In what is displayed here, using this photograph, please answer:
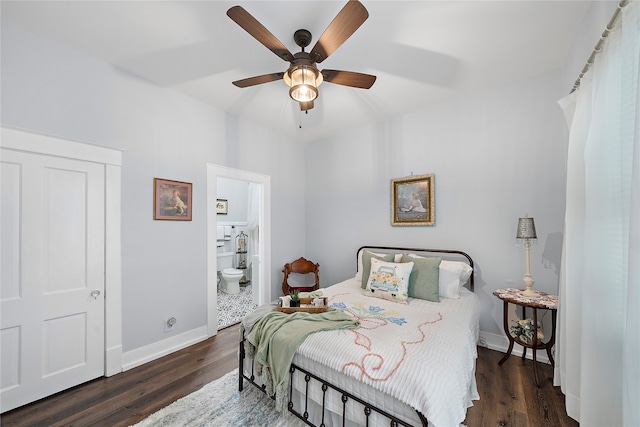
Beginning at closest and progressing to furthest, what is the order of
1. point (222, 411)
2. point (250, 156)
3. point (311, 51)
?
1. point (311, 51)
2. point (222, 411)
3. point (250, 156)

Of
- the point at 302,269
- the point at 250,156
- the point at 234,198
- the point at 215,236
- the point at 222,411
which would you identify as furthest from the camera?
the point at 234,198

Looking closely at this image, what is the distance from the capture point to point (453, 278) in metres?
2.73

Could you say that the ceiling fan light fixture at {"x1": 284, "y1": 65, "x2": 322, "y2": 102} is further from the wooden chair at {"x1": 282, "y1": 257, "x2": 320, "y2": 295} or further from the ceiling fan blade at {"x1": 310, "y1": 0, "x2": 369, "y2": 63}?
the wooden chair at {"x1": 282, "y1": 257, "x2": 320, "y2": 295}

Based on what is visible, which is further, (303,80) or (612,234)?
(303,80)

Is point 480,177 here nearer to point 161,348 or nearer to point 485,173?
point 485,173

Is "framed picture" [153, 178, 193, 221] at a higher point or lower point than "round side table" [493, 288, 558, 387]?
higher

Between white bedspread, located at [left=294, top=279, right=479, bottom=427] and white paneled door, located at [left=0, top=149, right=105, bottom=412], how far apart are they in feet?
6.93

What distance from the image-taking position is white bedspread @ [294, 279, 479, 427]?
1.31 meters

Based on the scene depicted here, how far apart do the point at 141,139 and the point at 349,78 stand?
2243 mm

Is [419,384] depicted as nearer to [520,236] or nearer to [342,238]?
[520,236]

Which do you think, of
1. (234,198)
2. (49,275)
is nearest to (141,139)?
(49,275)

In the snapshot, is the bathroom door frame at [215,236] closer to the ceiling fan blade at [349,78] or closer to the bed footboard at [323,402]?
the bed footboard at [323,402]

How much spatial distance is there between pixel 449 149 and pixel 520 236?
1299mm

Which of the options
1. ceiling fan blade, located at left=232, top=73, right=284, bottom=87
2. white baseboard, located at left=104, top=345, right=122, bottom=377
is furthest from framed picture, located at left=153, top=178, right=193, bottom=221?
ceiling fan blade, located at left=232, top=73, right=284, bottom=87
